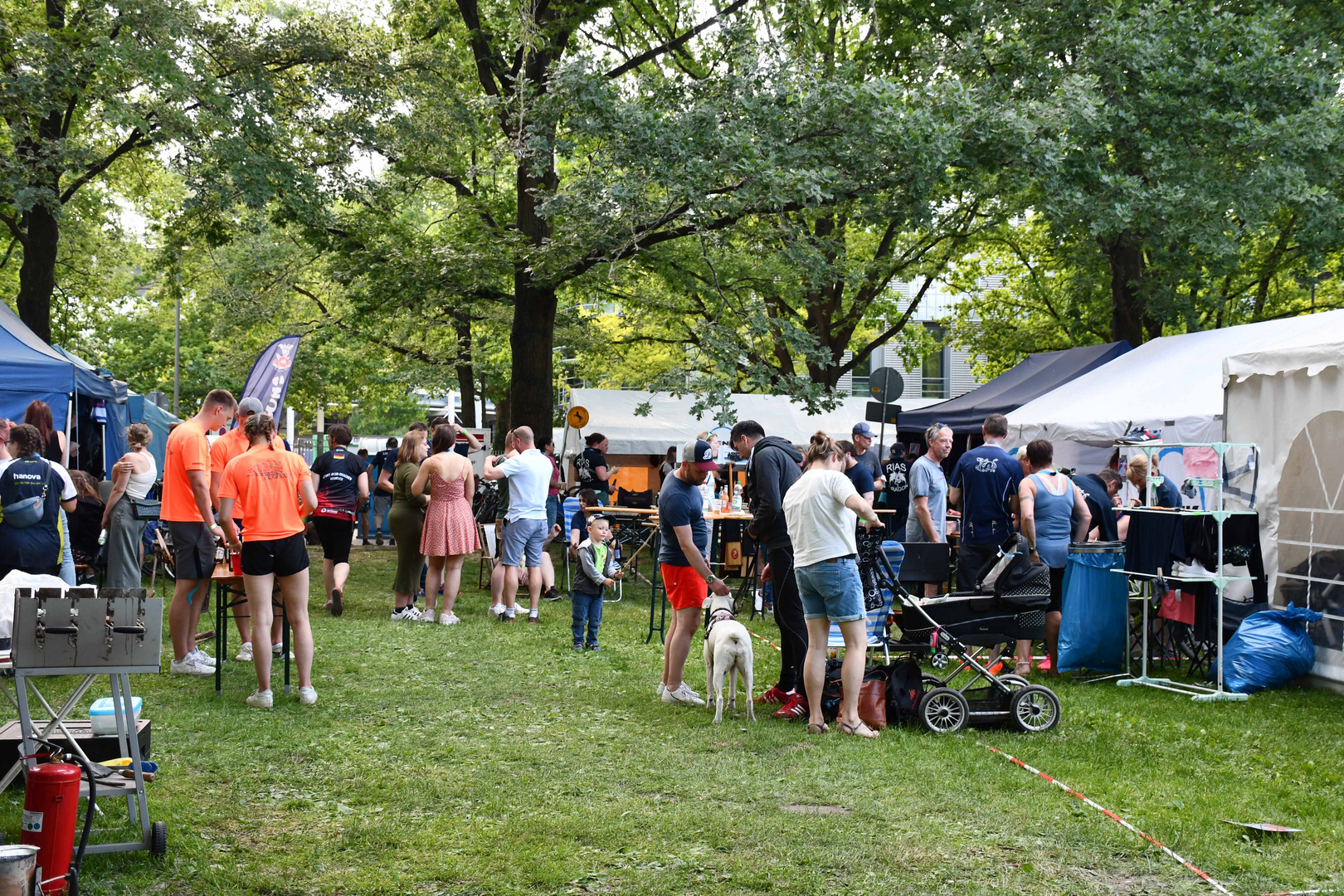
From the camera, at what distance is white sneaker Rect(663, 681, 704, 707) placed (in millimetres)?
7664

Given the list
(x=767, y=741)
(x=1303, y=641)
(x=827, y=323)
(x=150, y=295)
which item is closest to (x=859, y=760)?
(x=767, y=741)

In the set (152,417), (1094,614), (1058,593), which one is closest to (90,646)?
(1058,593)

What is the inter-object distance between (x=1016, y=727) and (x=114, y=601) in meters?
5.04

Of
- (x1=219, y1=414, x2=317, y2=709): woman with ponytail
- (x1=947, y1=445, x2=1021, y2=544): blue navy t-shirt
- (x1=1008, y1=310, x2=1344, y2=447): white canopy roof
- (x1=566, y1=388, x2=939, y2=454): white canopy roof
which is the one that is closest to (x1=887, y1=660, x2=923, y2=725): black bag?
(x1=947, y1=445, x2=1021, y2=544): blue navy t-shirt

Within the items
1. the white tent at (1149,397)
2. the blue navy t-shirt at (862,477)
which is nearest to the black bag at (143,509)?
the blue navy t-shirt at (862,477)

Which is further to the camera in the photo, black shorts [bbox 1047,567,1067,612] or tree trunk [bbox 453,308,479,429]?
tree trunk [bbox 453,308,479,429]

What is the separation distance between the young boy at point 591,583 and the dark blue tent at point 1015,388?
813cm

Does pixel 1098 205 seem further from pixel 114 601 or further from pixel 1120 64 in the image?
pixel 114 601

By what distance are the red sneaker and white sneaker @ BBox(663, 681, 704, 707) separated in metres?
0.56

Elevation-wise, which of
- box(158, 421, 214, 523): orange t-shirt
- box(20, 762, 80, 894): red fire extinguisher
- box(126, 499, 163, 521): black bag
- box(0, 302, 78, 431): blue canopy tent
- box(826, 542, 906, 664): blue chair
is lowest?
box(20, 762, 80, 894): red fire extinguisher

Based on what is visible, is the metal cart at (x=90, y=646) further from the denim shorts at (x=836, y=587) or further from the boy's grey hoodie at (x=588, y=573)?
the boy's grey hoodie at (x=588, y=573)

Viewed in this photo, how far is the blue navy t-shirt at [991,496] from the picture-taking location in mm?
8938

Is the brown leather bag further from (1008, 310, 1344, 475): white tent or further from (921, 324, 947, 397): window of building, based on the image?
(921, 324, 947, 397): window of building

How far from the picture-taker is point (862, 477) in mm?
11289
